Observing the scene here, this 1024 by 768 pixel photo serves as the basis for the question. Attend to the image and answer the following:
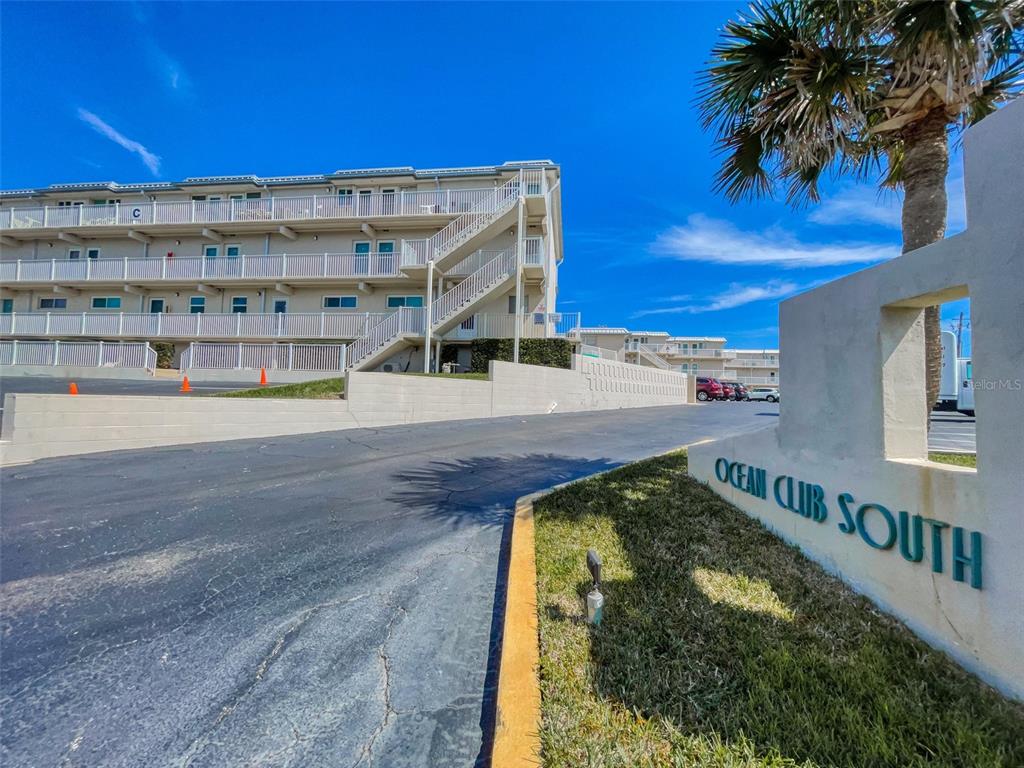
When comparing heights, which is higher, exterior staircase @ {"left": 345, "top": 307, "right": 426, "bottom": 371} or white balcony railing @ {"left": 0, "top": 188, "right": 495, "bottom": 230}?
white balcony railing @ {"left": 0, "top": 188, "right": 495, "bottom": 230}

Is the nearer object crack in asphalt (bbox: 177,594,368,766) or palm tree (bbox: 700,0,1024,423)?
crack in asphalt (bbox: 177,594,368,766)

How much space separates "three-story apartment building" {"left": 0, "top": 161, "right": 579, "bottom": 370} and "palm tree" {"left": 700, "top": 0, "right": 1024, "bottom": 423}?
Result: 1171cm

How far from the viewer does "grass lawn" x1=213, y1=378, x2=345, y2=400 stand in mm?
10109

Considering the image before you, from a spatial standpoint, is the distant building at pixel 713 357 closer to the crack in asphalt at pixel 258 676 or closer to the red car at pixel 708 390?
the red car at pixel 708 390

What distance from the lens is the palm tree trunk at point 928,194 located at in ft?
13.7

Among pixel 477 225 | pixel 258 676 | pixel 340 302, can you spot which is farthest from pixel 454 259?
pixel 258 676

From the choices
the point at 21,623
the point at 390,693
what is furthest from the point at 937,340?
the point at 21,623

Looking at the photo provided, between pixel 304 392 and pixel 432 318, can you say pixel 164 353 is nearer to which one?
pixel 432 318

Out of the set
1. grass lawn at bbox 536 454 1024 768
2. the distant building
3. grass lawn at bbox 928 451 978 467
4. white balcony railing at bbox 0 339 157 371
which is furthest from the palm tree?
the distant building

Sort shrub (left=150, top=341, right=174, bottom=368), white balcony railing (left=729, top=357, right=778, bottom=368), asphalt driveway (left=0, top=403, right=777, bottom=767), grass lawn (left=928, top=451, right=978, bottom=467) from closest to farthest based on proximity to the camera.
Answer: asphalt driveway (left=0, top=403, right=777, bottom=767), grass lawn (left=928, top=451, right=978, bottom=467), shrub (left=150, top=341, right=174, bottom=368), white balcony railing (left=729, top=357, right=778, bottom=368)

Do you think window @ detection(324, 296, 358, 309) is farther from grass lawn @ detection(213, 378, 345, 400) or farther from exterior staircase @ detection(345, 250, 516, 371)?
grass lawn @ detection(213, 378, 345, 400)

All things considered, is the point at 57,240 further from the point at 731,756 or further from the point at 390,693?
the point at 731,756

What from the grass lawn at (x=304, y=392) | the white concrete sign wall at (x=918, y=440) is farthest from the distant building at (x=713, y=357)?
the white concrete sign wall at (x=918, y=440)

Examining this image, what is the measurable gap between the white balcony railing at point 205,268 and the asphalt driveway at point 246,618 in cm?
1445
